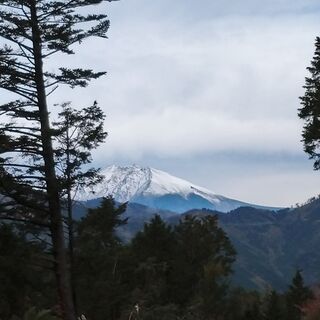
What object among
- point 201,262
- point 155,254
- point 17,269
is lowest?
point 201,262

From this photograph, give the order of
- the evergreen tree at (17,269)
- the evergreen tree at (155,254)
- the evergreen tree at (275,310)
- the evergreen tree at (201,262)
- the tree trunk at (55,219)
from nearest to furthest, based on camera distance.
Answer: the tree trunk at (55,219) → the evergreen tree at (17,269) → the evergreen tree at (275,310) → the evergreen tree at (155,254) → the evergreen tree at (201,262)

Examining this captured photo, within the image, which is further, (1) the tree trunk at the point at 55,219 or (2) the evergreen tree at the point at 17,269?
(2) the evergreen tree at the point at 17,269

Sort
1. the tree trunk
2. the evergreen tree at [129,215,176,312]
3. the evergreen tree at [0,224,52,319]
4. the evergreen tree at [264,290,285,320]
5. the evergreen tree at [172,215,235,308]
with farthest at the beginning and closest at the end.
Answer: the evergreen tree at [172,215,235,308], the evergreen tree at [129,215,176,312], the evergreen tree at [264,290,285,320], the evergreen tree at [0,224,52,319], the tree trunk

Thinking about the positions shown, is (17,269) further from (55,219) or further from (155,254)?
(155,254)

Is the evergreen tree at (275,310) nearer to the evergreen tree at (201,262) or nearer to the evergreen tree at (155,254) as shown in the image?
the evergreen tree at (201,262)

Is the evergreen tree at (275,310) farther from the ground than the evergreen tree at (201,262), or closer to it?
closer to it

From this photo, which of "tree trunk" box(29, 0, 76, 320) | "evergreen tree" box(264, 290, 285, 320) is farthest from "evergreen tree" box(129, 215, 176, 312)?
"tree trunk" box(29, 0, 76, 320)

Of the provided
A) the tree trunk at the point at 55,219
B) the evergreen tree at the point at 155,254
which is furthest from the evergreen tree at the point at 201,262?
the tree trunk at the point at 55,219

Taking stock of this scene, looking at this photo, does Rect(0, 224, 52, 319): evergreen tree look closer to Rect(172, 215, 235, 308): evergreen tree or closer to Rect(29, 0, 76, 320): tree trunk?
Rect(29, 0, 76, 320): tree trunk

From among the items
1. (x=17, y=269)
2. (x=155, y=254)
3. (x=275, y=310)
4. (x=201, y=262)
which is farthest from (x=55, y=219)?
(x=201, y=262)

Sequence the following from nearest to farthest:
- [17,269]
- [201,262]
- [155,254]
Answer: [17,269]
[155,254]
[201,262]

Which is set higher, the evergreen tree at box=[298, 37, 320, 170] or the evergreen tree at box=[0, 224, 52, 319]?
the evergreen tree at box=[298, 37, 320, 170]

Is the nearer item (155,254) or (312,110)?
(312,110)

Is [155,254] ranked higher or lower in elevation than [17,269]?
higher
